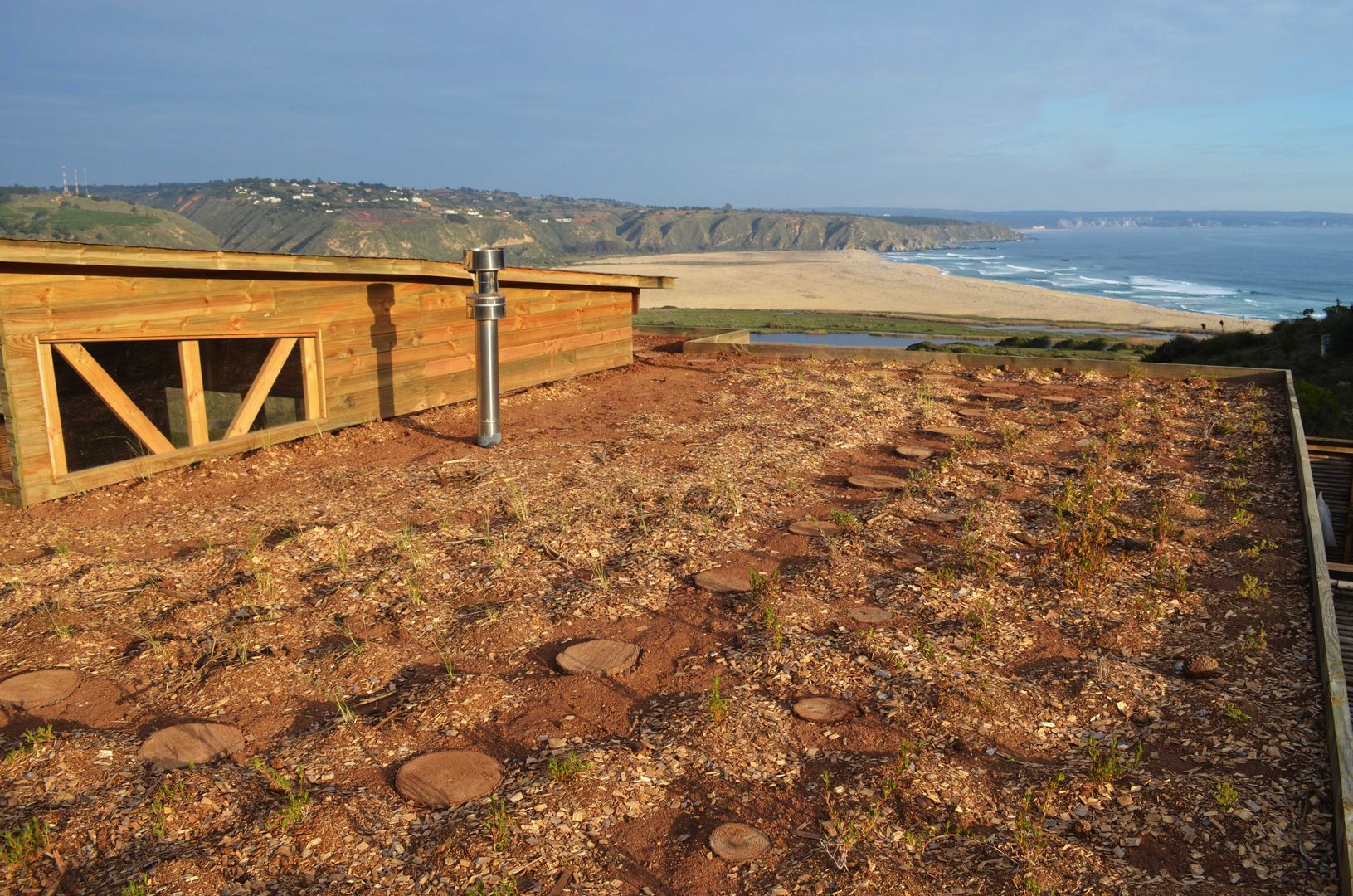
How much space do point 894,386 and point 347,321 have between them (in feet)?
20.6

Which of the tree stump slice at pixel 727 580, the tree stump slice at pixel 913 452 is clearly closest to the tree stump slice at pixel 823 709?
the tree stump slice at pixel 727 580

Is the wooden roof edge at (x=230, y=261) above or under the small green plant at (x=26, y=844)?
above

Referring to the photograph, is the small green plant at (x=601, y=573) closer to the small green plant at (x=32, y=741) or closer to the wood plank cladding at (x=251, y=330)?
the small green plant at (x=32, y=741)

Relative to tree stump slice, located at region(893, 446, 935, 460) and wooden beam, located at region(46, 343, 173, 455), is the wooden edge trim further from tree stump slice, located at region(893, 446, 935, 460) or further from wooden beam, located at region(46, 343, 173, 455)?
wooden beam, located at region(46, 343, 173, 455)

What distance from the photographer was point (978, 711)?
12.3ft

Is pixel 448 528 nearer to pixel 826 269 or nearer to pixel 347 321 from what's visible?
pixel 347 321

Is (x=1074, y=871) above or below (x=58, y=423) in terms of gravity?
below

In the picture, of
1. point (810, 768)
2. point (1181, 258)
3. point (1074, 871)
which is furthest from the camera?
point (1181, 258)

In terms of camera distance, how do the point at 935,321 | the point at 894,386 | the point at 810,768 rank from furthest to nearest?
the point at 935,321 < the point at 894,386 < the point at 810,768

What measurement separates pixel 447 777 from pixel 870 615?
2300 mm

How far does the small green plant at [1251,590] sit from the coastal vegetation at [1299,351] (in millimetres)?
12564

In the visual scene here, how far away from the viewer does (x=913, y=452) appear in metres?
7.92

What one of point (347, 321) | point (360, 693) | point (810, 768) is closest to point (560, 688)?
point (360, 693)

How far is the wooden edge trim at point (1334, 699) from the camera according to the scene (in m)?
2.81
